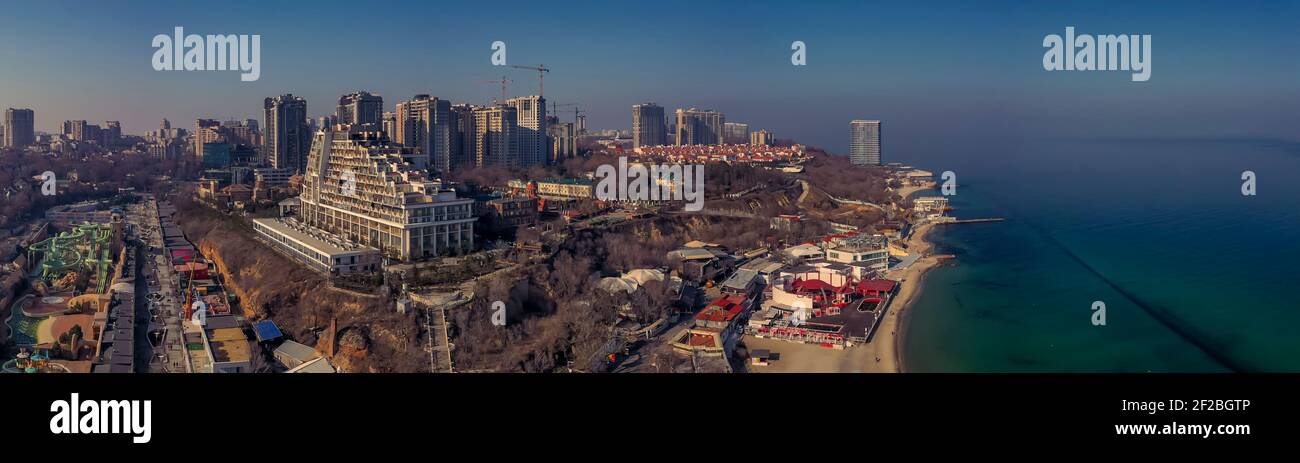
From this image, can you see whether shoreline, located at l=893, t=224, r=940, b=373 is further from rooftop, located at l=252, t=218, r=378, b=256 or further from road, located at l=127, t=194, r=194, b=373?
road, located at l=127, t=194, r=194, b=373

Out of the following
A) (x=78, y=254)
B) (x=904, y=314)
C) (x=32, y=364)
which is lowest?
(x=32, y=364)

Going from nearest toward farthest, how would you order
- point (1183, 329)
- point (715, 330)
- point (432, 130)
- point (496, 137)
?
point (715, 330) → point (1183, 329) → point (432, 130) → point (496, 137)

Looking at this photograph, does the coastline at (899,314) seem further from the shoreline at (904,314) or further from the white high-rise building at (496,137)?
the white high-rise building at (496,137)

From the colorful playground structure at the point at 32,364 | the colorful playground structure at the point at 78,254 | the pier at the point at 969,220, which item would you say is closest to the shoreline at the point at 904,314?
the pier at the point at 969,220

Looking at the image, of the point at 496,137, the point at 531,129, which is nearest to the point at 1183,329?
the point at 496,137

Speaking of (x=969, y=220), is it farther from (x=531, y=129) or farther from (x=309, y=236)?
(x=309, y=236)
